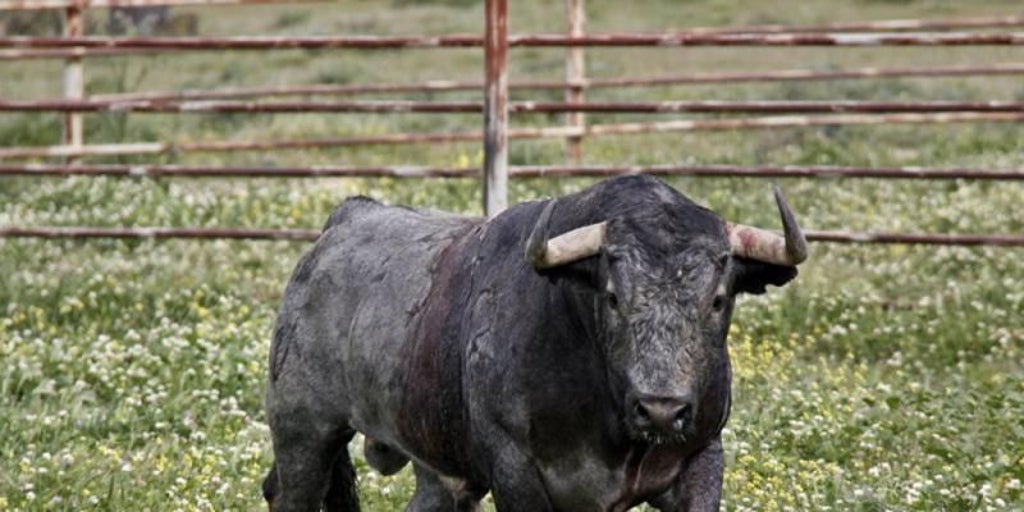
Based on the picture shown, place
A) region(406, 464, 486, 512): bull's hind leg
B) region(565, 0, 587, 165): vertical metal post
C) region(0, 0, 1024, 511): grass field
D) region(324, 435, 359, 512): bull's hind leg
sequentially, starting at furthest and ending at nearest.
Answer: region(565, 0, 587, 165): vertical metal post → region(0, 0, 1024, 511): grass field → region(324, 435, 359, 512): bull's hind leg → region(406, 464, 486, 512): bull's hind leg

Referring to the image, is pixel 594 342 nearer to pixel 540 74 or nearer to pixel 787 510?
pixel 787 510

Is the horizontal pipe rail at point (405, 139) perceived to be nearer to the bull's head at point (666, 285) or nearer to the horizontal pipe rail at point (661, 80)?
Answer: the horizontal pipe rail at point (661, 80)

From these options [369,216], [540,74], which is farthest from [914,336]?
[540,74]

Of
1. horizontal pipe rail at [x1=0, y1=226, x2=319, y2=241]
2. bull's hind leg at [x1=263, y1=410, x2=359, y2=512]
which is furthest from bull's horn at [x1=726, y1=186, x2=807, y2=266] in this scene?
horizontal pipe rail at [x1=0, y1=226, x2=319, y2=241]

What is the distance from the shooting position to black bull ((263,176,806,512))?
518cm

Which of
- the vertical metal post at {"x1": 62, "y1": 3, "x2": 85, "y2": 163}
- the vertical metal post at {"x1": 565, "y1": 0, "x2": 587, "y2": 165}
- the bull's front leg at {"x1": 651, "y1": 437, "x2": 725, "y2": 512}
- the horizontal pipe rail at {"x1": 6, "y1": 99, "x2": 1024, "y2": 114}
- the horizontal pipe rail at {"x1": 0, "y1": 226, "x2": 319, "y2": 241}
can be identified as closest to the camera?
the bull's front leg at {"x1": 651, "y1": 437, "x2": 725, "y2": 512}

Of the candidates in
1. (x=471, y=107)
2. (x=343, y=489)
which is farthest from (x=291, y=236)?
(x=343, y=489)

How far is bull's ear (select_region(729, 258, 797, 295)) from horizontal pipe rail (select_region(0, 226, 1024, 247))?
557 cm

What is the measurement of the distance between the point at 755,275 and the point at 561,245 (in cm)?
55

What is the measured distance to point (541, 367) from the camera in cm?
555

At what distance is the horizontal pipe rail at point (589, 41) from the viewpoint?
37.8ft

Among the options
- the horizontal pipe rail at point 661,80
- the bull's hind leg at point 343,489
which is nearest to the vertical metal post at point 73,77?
the horizontal pipe rail at point 661,80

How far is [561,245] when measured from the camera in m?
5.28

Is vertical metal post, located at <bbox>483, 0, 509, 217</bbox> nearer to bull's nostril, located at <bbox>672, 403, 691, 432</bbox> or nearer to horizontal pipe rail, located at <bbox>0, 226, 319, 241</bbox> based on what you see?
horizontal pipe rail, located at <bbox>0, 226, 319, 241</bbox>
